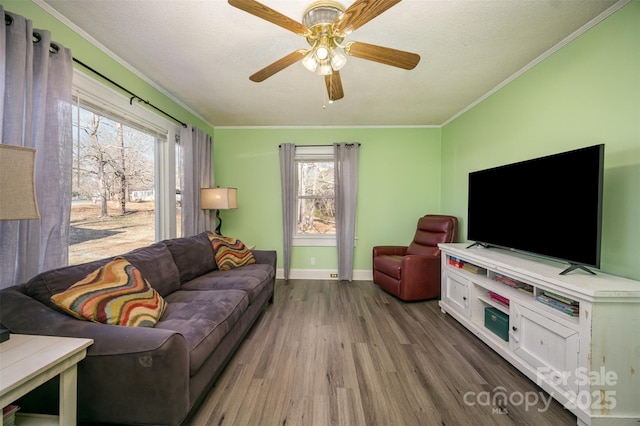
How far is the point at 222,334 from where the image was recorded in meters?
1.54

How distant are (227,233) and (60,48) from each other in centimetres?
286

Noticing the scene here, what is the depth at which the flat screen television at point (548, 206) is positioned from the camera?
1.46 m

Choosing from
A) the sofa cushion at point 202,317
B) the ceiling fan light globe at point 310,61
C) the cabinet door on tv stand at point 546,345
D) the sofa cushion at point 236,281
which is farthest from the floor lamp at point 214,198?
the cabinet door on tv stand at point 546,345

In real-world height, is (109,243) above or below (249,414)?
above

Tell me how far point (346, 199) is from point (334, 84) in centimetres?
216

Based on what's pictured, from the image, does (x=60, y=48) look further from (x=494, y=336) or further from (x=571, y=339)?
(x=494, y=336)

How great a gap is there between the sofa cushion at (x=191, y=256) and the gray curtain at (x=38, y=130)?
785 millimetres

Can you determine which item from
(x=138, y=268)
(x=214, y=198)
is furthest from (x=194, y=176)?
(x=138, y=268)

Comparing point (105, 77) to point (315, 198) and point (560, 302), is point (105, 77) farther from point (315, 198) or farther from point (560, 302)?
point (560, 302)

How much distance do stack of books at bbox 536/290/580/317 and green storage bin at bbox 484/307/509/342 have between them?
0.41 metres

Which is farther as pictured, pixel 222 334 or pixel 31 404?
pixel 222 334

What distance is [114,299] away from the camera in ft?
4.44

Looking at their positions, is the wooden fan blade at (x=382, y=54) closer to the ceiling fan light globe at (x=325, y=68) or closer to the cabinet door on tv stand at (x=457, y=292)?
the ceiling fan light globe at (x=325, y=68)

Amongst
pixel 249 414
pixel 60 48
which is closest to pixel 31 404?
pixel 249 414
